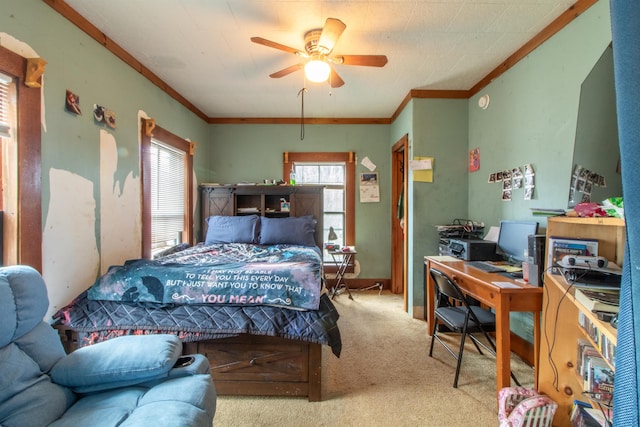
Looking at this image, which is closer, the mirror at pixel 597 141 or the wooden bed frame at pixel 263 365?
the mirror at pixel 597 141

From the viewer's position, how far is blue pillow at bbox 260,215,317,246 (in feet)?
11.3

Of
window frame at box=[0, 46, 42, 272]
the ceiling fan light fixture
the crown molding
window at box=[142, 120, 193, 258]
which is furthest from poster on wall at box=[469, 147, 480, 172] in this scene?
window frame at box=[0, 46, 42, 272]

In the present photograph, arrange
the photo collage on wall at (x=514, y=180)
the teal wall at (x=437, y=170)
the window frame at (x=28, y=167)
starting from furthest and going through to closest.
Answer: the teal wall at (x=437, y=170) → the photo collage on wall at (x=514, y=180) → the window frame at (x=28, y=167)

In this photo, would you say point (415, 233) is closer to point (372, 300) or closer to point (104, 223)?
point (372, 300)

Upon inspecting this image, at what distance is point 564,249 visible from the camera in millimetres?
1532

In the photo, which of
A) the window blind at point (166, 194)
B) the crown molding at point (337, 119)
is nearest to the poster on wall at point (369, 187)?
the crown molding at point (337, 119)

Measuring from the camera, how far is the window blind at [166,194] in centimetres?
294

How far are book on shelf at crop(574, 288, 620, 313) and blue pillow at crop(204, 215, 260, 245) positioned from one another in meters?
3.01

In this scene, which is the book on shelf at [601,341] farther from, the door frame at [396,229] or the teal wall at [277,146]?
the teal wall at [277,146]

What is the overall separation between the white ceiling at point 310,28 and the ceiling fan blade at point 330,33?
16 centimetres

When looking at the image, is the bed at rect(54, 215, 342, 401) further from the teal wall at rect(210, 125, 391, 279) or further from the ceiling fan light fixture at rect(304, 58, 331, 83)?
the teal wall at rect(210, 125, 391, 279)

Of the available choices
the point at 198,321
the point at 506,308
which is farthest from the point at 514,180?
the point at 198,321

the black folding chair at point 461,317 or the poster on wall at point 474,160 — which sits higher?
the poster on wall at point 474,160

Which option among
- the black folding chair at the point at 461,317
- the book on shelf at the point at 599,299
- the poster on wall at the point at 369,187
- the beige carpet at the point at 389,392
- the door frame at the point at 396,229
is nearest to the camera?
the book on shelf at the point at 599,299
